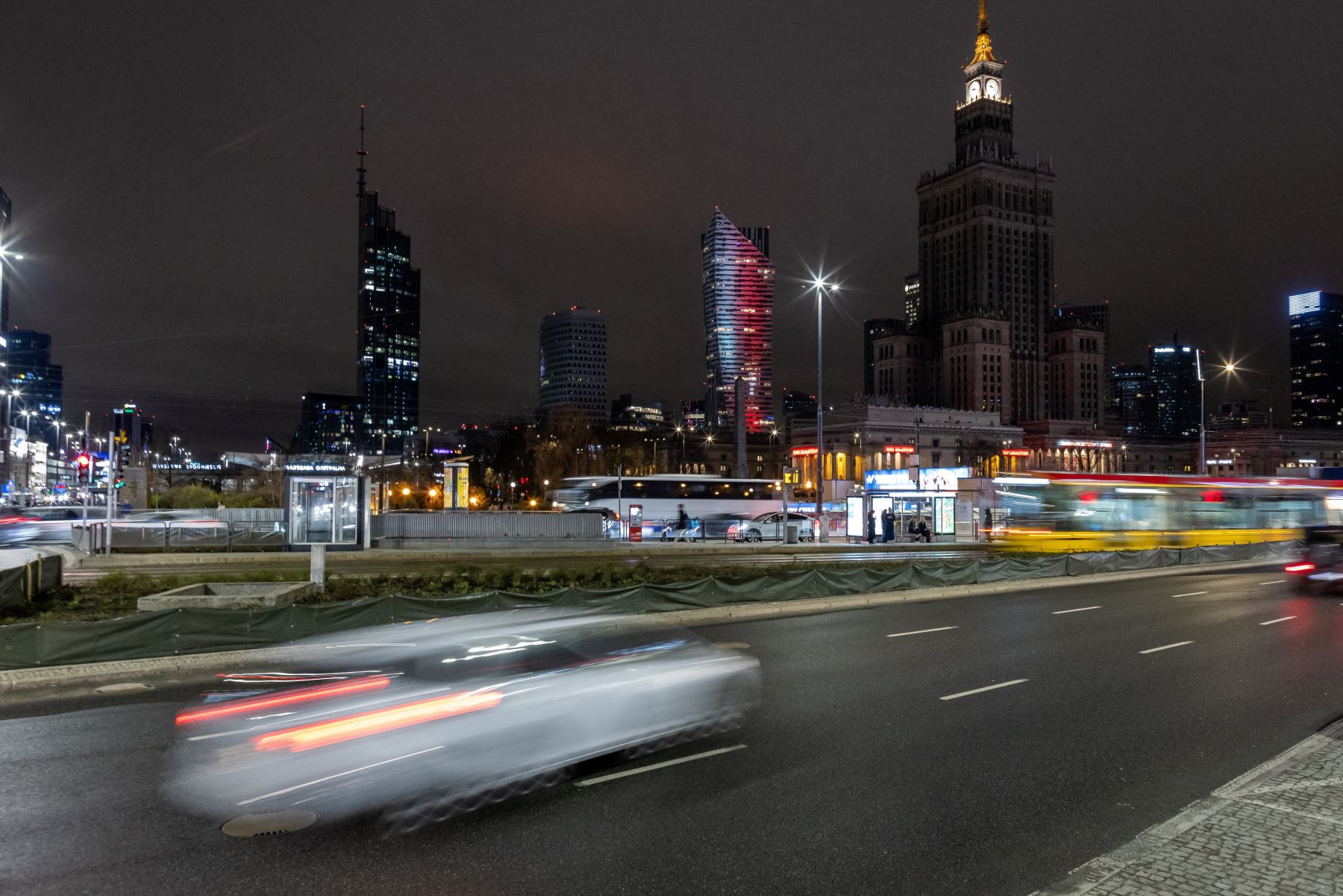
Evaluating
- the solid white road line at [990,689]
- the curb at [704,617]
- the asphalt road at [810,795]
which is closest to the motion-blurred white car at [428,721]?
the asphalt road at [810,795]

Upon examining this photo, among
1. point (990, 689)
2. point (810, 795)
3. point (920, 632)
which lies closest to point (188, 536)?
point (920, 632)

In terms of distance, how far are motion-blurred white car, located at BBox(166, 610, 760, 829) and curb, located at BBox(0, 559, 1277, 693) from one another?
6299 mm

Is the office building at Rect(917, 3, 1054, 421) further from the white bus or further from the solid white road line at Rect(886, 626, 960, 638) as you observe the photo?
the solid white road line at Rect(886, 626, 960, 638)

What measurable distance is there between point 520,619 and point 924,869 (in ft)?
13.4

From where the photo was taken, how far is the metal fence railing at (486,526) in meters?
43.1

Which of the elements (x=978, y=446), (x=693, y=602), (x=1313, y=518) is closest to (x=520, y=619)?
(x=693, y=602)

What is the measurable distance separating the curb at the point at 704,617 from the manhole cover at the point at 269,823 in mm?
7448

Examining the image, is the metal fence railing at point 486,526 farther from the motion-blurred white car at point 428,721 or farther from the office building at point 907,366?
the office building at point 907,366

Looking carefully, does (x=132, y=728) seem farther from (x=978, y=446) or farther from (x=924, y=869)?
(x=978, y=446)

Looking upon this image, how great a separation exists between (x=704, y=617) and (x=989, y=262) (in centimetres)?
15932

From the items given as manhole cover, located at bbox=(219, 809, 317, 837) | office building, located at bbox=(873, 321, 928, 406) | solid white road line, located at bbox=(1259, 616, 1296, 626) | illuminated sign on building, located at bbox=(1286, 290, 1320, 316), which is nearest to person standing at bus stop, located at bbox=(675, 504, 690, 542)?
solid white road line, located at bbox=(1259, 616, 1296, 626)

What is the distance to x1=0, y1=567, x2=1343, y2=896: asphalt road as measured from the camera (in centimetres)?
595

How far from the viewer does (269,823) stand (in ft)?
22.7

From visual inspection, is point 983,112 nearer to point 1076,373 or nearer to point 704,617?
point 1076,373
